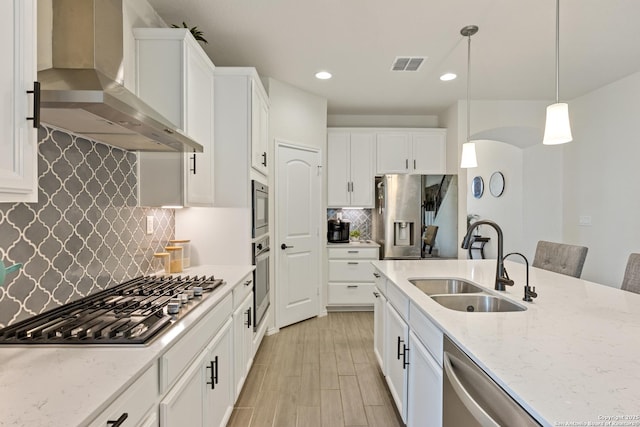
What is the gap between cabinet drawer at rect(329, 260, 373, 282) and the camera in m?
4.15

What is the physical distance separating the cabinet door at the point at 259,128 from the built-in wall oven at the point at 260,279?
0.68 metres

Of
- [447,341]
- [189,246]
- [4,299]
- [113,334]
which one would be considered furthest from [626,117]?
[4,299]

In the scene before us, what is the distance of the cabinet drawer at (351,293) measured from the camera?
13.6 feet

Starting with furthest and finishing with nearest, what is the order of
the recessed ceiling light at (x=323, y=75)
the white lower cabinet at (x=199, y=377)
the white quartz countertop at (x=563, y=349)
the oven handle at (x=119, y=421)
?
the recessed ceiling light at (x=323, y=75), the white lower cabinet at (x=199, y=377), the oven handle at (x=119, y=421), the white quartz countertop at (x=563, y=349)

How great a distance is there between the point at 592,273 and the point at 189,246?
4437 mm

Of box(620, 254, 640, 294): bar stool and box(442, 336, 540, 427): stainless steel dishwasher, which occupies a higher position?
box(620, 254, 640, 294): bar stool

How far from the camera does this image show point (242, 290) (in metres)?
2.21

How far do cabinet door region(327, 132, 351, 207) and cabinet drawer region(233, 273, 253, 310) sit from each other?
2.19 m

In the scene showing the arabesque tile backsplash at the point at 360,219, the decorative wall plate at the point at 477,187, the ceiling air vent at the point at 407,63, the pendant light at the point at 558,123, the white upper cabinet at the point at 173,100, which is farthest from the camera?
the decorative wall plate at the point at 477,187

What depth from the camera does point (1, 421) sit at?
0.70 meters

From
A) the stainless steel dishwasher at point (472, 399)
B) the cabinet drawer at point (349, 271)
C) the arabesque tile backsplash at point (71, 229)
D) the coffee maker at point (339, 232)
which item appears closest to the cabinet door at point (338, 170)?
the coffee maker at point (339, 232)

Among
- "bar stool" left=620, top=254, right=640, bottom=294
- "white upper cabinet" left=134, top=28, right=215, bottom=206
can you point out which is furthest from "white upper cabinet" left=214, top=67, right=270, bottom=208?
"bar stool" left=620, top=254, right=640, bottom=294

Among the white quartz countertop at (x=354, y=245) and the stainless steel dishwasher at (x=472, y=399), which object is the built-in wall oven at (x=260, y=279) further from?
the stainless steel dishwasher at (x=472, y=399)

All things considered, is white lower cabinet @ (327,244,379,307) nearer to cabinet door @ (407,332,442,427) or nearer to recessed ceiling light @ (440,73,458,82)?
recessed ceiling light @ (440,73,458,82)
